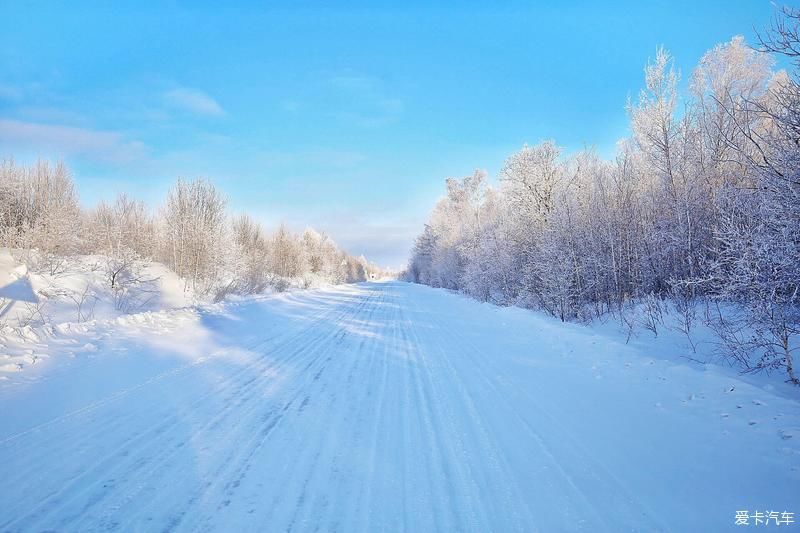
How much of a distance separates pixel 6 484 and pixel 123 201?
27868mm

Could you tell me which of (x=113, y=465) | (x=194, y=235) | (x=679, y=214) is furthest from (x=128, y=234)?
(x=679, y=214)

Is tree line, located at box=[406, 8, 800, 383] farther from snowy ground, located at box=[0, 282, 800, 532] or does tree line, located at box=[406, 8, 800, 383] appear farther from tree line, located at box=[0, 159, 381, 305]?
tree line, located at box=[0, 159, 381, 305]

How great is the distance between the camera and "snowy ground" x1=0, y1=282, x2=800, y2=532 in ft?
8.79

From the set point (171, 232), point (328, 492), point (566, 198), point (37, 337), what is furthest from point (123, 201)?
point (328, 492)

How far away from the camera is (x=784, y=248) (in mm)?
4984

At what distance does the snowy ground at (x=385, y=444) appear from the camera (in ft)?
8.79

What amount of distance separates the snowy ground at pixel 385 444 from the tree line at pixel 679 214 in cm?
181

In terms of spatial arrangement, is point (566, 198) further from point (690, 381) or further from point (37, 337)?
point (37, 337)

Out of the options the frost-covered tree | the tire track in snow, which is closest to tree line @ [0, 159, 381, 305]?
the frost-covered tree

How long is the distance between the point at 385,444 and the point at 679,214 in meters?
13.0

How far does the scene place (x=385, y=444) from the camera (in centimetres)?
381

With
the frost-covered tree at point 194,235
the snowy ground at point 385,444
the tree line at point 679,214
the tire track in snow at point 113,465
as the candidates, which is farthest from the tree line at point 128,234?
the tree line at point 679,214

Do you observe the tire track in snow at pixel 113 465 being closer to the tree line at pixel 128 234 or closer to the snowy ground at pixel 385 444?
the snowy ground at pixel 385 444

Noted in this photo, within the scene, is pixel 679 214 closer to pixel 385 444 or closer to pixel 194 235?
pixel 385 444
